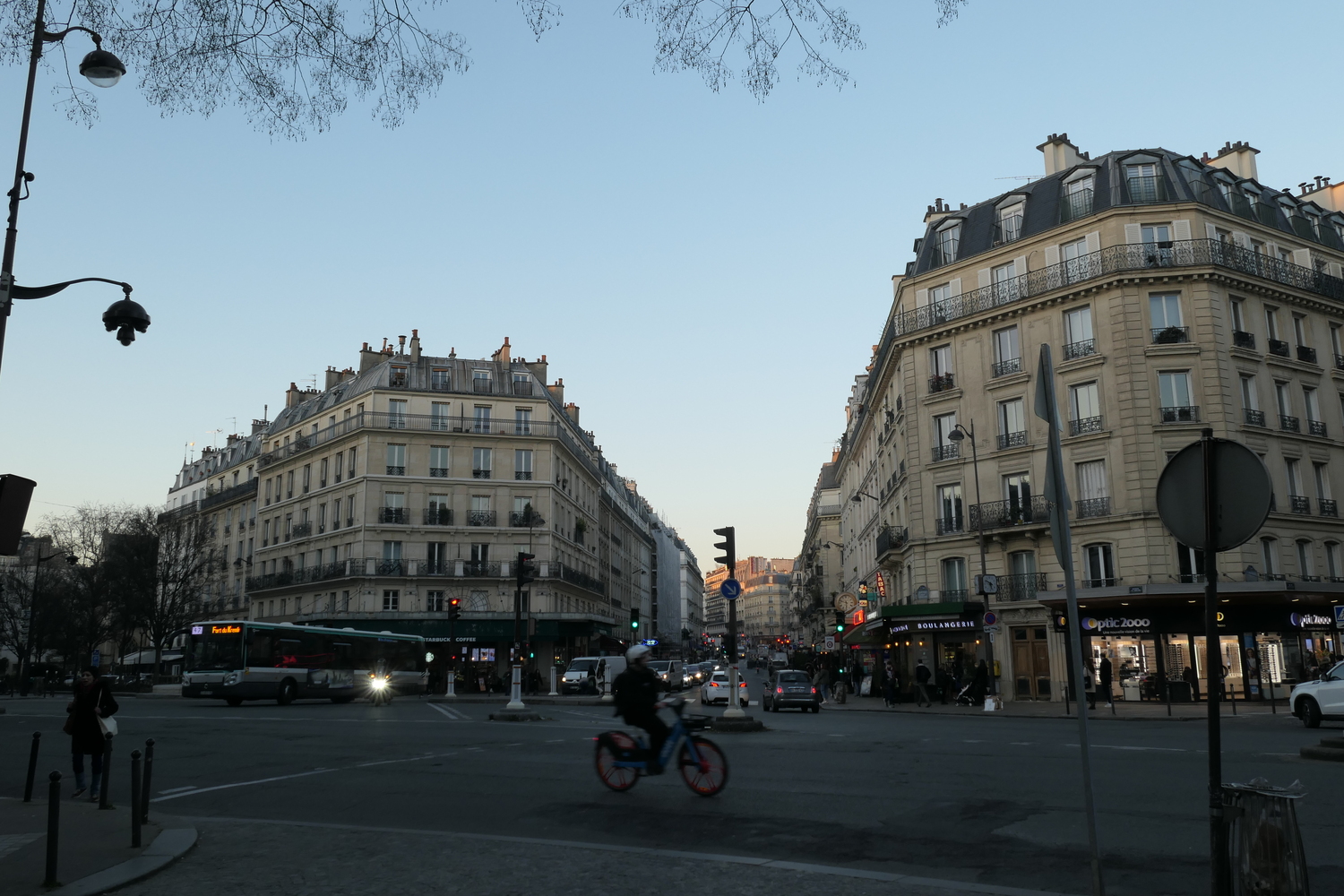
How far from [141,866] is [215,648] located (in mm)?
30073

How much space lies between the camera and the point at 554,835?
855 cm

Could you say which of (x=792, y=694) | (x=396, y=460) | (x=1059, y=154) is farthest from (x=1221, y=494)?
(x=396, y=460)

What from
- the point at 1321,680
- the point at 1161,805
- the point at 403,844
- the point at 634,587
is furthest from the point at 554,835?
the point at 634,587

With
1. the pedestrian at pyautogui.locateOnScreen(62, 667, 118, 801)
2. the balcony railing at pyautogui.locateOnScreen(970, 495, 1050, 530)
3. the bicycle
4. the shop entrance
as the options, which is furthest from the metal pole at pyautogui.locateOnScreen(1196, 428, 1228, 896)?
the shop entrance

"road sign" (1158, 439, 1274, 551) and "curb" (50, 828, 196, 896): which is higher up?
"road sign" (1158, 439, 1274, 551)

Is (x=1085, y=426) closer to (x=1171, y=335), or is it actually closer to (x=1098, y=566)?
(x=1171, y=335)

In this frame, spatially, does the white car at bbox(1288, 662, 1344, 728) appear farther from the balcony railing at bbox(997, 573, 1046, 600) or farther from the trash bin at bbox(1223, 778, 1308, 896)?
the trash bin at bbox(1223, 778, 1308, 896)

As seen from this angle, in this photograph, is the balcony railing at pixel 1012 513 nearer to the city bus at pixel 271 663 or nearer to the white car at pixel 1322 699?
the white car at pixel 1322 699

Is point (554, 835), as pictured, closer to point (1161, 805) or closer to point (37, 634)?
point (1161, 805)

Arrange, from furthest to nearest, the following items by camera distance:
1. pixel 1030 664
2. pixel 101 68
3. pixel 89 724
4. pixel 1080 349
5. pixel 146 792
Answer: pixel 1030 664 → pixel 1080 349 → pixel 89 724 → pixel 146 792 → pixel 101 68

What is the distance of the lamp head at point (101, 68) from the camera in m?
7.88

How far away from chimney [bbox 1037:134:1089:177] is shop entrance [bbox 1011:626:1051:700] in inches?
740

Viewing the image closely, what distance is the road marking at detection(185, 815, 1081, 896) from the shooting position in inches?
250

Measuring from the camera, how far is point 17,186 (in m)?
9.68
